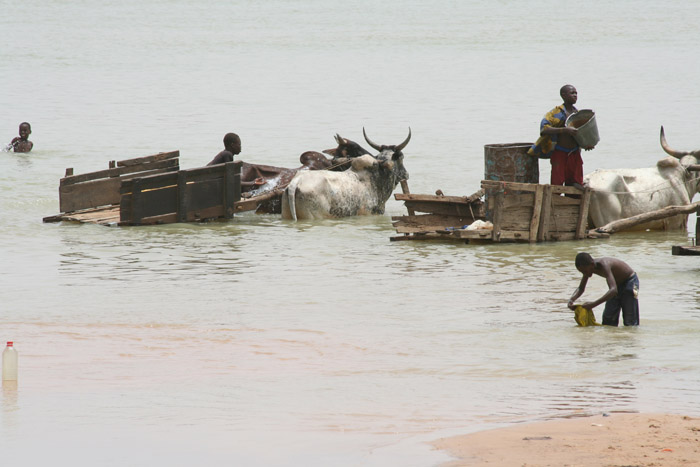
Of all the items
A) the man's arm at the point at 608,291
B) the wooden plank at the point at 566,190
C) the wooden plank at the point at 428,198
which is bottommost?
the man's arm at the point at 608,291

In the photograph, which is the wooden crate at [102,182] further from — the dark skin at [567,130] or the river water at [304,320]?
the dark skin at [567,130]

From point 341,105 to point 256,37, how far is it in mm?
24279

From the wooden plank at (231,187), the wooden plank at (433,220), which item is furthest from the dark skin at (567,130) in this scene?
the wooden plank at (231,187)

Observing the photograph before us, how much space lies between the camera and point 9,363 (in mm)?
7465

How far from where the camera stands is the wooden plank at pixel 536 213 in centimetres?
1344

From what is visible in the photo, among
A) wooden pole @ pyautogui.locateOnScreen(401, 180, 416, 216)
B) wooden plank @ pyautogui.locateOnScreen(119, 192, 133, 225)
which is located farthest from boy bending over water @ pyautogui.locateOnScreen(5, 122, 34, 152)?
wooden pole @ pyautogui.locateOnScreen(401, 180, 416, 216)

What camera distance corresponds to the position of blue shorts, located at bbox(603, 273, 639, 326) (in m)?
9.30

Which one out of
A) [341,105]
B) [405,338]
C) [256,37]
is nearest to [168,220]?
[405,338]

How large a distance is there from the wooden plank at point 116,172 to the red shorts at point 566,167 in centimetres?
588

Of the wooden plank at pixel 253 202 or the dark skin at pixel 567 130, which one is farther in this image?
the wooden plank at pixel 253 202

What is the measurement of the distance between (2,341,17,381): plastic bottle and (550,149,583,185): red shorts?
815 centimetres

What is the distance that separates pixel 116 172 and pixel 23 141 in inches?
357

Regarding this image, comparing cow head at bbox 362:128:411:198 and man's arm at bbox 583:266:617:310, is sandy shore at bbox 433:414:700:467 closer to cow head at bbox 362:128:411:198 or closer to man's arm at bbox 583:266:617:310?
man's arm at bbox 583:266:617:310

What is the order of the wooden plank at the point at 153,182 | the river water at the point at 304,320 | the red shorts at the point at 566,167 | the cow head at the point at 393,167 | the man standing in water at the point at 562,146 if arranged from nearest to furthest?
the river water at the point at 304,320 → the man standing in water at the point at 562,146 → the red shorts at the point at 566,167 → the wooden plank at the point at 153,182 → the cow head at the point at 393,167
